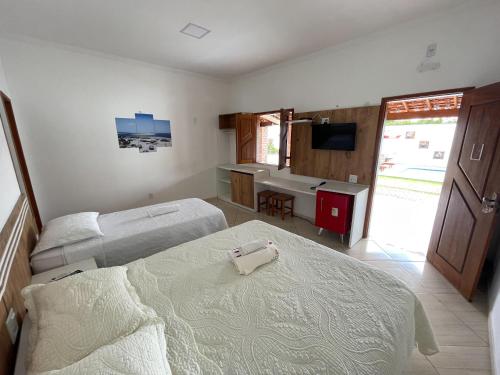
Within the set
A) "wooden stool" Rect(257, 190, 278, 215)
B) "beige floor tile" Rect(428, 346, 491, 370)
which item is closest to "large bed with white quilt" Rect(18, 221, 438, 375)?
"beige floor tile" Rect(428, 346, 491, 370)

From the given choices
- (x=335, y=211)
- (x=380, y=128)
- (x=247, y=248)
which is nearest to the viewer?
(x=247, y=248)

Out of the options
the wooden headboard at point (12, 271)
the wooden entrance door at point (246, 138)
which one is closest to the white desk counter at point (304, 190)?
the wooden entrance door at point (246, 138)

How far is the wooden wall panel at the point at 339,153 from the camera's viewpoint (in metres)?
2.85

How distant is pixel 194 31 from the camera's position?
2.54 m

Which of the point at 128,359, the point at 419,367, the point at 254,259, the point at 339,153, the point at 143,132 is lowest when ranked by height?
the point at 419,367

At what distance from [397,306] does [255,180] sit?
3128 millimetres

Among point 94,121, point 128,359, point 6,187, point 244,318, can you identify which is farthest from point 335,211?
point 94,121

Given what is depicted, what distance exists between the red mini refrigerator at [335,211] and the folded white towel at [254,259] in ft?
5.49

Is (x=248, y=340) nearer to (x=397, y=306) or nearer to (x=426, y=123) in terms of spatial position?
(x=397, y=306)

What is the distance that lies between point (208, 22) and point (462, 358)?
3.79m

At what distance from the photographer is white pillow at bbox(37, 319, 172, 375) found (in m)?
0.66

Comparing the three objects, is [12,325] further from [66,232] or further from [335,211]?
[335,211]

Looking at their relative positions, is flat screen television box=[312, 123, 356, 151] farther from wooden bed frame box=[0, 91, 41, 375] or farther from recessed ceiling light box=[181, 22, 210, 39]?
wooden bed frame box=[0, 91, 41, 375]

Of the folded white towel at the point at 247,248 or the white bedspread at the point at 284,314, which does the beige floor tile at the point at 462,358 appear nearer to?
the white bedspread at the point at 284,314
